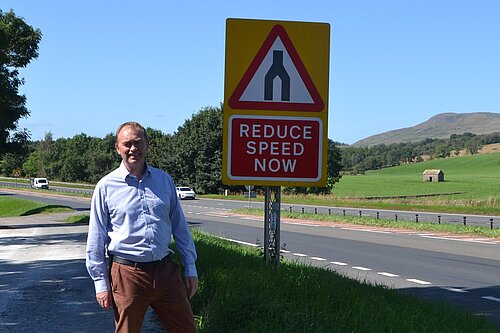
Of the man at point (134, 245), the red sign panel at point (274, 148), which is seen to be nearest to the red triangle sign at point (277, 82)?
the red sign panel at point (274, 148)

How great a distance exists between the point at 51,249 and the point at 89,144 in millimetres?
129210

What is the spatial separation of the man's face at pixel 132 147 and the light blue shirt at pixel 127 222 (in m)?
0.07

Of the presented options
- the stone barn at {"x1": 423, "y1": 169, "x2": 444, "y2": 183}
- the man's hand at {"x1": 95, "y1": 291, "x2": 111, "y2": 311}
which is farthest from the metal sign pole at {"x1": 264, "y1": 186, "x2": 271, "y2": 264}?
the stone barn at {"x1": 423, "y1": 169, "x2": 444, "y2": 183}

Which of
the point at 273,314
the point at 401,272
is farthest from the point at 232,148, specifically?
the point at 401,272

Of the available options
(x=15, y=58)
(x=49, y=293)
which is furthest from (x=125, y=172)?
(x=15, y=58)

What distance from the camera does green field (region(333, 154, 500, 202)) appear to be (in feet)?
230

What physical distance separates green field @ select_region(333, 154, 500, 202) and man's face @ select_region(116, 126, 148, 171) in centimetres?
4719

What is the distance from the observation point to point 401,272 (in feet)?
46.6

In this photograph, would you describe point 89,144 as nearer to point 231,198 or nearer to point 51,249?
point 231,198

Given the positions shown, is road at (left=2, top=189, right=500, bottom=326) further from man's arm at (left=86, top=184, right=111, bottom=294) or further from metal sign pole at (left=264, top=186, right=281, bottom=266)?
man's arm at (left=86, top=184, right=111, bottom=294)

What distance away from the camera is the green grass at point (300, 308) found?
542cm

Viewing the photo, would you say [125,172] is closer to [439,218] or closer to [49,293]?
[49,293]

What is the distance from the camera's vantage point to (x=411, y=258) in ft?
56.3

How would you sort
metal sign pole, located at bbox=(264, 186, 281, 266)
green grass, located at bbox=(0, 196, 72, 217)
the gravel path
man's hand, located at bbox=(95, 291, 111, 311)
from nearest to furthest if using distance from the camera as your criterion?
man's hand, located at bbox=(95, 291, 111, 311)
metal sign pole, located at bbox=(264, 186, 281, 266)
the gravel path
green grass, located at bbox=(0, 196, 72, 217)
